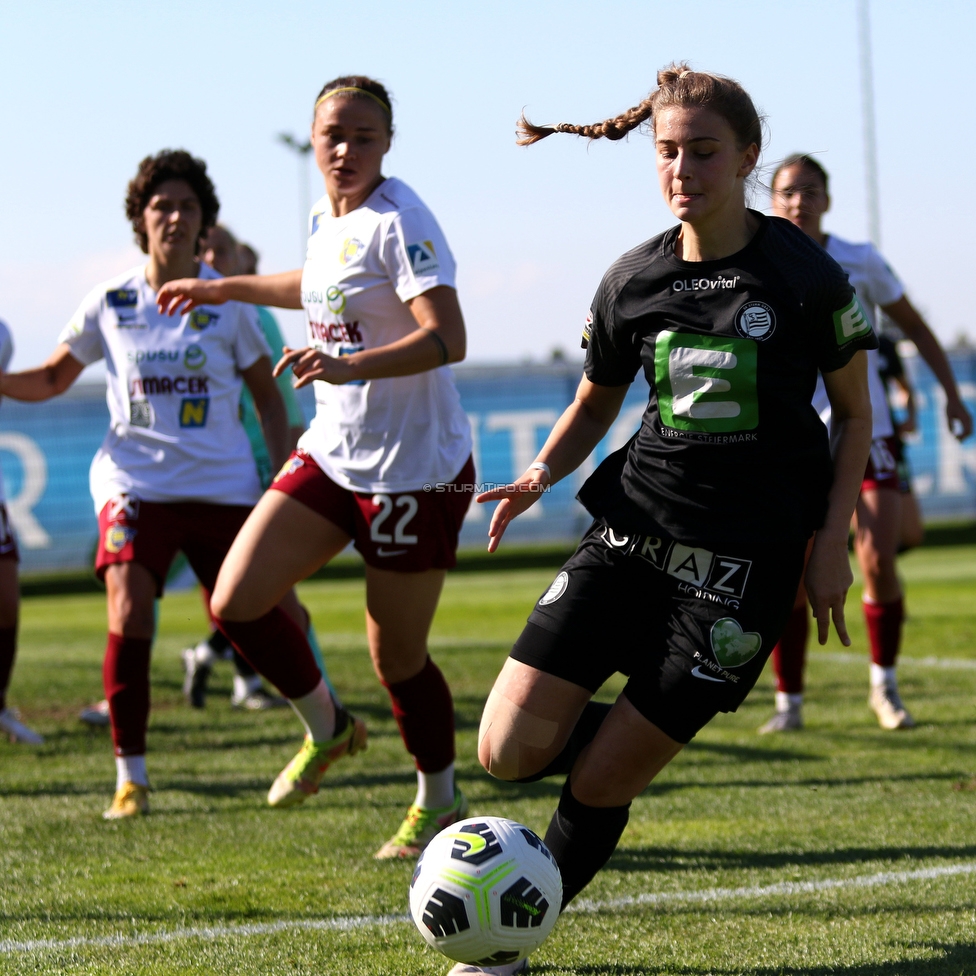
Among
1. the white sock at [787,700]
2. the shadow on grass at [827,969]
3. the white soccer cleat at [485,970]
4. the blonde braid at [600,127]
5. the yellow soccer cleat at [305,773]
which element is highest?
the blonde braid at [600,127]

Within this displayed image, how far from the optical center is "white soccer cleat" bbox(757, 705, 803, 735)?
6.79 meters

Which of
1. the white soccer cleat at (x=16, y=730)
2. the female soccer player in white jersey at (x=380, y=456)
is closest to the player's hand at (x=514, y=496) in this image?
the female soccer player in white jersey at (x=380, y=456)

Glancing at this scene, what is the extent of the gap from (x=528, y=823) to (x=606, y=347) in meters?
2.12

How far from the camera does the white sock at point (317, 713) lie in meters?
4.87

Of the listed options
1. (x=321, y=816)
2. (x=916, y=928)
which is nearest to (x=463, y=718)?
(x=321, y=816)

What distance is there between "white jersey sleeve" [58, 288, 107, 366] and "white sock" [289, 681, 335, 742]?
1795 millimetres

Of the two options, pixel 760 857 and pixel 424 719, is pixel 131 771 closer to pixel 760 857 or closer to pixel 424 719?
pixel 424 719

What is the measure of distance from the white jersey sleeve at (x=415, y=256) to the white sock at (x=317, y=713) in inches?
58.0

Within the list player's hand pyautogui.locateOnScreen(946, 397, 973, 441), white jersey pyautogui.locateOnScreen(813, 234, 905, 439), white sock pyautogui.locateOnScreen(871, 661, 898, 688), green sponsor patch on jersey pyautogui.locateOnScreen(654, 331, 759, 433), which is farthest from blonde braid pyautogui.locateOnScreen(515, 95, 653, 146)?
white sock pyautogui.locateOnScreen(871, 661, 898, 688)

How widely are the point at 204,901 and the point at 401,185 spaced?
7.85 ft

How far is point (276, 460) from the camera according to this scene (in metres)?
5.59

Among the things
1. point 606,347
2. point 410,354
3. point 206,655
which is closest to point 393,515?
point 410,354

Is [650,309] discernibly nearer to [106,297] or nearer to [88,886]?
[88,886]

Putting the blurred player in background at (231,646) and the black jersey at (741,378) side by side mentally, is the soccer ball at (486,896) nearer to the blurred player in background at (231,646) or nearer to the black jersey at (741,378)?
the black jersey at (741,378)
